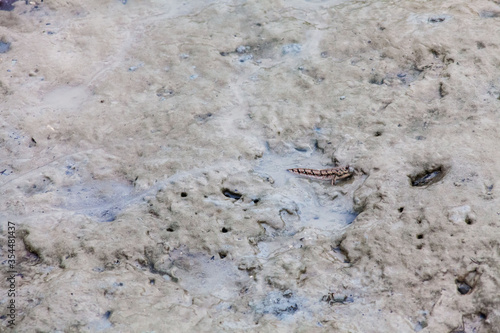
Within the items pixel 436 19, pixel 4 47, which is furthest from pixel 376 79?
pixel 4 47

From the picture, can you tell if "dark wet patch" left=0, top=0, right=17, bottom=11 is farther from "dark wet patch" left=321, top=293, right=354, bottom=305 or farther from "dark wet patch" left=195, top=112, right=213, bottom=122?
"dark wet patch" left=321, top=293, right=354, bottom=305

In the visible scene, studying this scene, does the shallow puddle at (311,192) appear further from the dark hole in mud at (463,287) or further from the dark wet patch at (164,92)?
the dark wet patch at (164,92)

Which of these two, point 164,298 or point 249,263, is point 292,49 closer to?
point 249,263

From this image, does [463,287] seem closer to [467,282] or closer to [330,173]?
[467,282]

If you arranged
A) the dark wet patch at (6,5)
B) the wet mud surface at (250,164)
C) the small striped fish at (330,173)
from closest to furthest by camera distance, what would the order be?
the wet mud surface at (250,164), the small striped fish at (330,173), the dark wet patch at (6,5)

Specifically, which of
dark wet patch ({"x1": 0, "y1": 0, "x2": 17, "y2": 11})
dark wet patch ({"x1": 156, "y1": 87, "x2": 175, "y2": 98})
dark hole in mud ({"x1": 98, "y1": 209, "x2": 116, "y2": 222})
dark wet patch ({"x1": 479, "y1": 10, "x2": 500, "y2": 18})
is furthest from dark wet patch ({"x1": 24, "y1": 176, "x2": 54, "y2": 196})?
dark wet patch ({"x1": 479, "y1": 10, "x2": 500, "y2": 18})

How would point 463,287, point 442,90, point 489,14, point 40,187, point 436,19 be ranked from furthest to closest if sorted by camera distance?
point 489,14
point 436,19
point 442,90
point 40,187
point 463,287

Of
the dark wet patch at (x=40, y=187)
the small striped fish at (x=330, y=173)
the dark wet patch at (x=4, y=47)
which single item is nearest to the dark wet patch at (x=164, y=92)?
the dark wet patch at (x=40, y=187)
